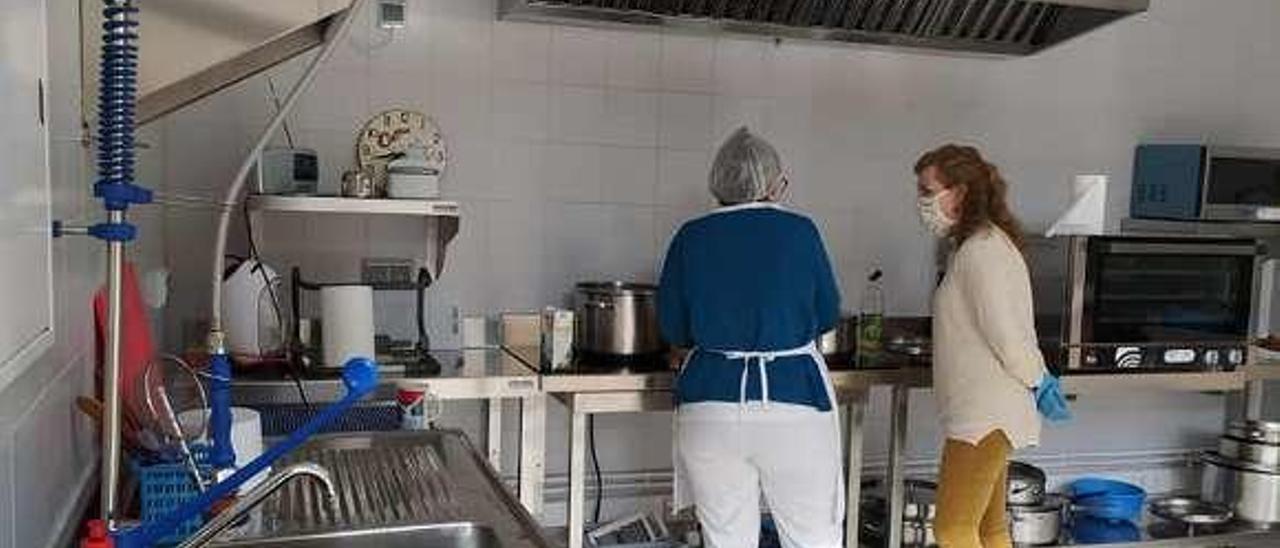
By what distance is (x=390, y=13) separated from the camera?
279 centimetres

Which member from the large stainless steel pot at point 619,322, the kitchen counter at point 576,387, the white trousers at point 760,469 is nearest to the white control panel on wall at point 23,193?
the kitchen counter at point 576,387

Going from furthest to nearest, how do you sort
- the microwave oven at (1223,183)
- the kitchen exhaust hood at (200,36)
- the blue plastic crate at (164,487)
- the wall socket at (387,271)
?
the microwave oven at (1223,183) < the wall socket at (387,271) < the kitchen exhaust hood at (200,36) < the blue plastic crate at (164,487)

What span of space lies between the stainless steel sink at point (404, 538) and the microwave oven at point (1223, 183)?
283 centimetres

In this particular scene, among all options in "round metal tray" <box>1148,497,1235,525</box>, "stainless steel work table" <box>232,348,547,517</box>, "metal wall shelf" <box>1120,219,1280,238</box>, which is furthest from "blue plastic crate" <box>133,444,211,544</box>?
"round metal tray" <box>1148,497,1235,525</box>

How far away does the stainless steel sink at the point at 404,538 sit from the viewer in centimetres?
116

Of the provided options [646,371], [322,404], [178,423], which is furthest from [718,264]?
[178,423]

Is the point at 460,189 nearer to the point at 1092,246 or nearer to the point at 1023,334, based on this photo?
the point at 1023,334

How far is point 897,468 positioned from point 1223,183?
1416 mm

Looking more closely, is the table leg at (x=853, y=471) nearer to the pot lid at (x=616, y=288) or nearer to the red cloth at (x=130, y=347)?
the pot lid at (x=616, y=288)

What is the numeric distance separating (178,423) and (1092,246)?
239 centimetres

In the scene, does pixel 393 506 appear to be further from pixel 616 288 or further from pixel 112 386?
pixel 616 288

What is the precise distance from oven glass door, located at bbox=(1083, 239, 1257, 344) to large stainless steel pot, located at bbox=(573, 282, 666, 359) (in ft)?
3.91

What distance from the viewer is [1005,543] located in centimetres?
264

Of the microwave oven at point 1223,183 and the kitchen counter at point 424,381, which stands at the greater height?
the microwave oven at point 1223,183
